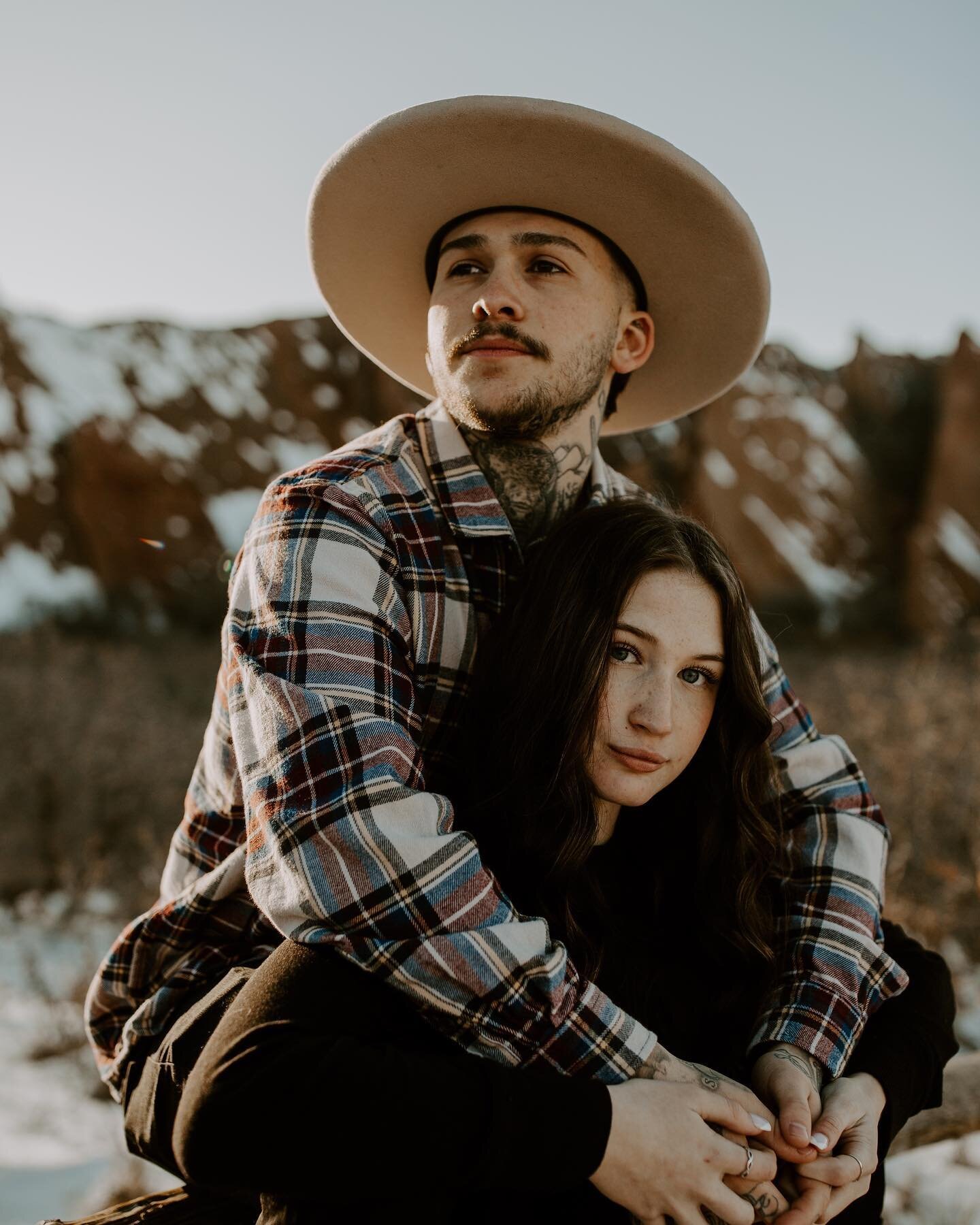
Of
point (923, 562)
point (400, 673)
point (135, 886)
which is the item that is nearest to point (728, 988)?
point (400, 673)

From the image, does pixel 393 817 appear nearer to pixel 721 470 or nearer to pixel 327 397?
pixel 327 397

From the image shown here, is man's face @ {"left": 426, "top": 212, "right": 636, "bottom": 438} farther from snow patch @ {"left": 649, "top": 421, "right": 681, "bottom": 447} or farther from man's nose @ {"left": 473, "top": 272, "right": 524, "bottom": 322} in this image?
snow patch @ {"left": 649, "top": 421, "right": 681, "bottom": 447}

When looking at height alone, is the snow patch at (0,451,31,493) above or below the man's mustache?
above

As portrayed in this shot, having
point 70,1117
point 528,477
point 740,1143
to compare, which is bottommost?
point 70,1117

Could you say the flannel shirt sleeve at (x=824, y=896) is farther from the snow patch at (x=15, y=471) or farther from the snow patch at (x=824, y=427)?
the snow patch at (x=824, y=427)

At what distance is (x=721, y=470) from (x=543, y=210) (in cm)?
1319

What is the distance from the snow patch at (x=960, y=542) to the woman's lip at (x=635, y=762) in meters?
14.1

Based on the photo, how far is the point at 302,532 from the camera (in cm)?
170

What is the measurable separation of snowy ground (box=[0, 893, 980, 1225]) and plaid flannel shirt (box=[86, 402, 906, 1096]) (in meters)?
1.49

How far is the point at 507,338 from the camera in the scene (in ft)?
6.59

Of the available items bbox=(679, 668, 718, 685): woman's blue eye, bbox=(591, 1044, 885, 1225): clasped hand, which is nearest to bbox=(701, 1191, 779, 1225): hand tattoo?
bbox=(591, 1044, 885, 1225): clasped hand

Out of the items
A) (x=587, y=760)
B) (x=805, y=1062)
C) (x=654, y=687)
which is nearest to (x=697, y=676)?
(x=654, y=687)

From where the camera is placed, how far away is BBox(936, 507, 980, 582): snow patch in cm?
1426

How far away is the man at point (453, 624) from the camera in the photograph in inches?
57.2
